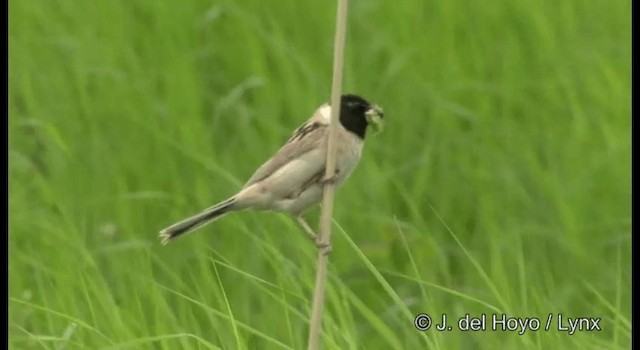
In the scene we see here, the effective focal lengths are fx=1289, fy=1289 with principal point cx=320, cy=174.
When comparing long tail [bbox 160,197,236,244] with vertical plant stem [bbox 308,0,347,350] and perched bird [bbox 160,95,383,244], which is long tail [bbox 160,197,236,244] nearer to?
perched bird [bbox 160,95,383,244]

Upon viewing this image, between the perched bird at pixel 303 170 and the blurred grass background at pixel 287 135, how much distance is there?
64 cm

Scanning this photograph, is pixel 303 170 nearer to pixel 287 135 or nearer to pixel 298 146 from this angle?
pixel 298 146

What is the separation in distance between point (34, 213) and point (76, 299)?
815 millimetres

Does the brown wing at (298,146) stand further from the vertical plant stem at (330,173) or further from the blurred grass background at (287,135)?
the blurred grass background at (287,135)

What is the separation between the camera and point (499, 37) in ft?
18.0

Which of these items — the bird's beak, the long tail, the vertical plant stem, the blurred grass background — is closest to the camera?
the vertical plant stem

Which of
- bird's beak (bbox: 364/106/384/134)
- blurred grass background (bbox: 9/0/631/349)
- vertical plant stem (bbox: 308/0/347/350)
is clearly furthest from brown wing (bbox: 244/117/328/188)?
blurred grass background (bbox: 9/0/631/349)

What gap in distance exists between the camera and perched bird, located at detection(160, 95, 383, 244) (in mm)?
3211

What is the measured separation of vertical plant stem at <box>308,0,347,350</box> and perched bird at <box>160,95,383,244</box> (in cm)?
27

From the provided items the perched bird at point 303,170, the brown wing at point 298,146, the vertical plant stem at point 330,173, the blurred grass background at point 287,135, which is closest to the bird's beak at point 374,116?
the perched bird at point 303,170

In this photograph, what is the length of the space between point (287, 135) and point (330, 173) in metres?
2.26

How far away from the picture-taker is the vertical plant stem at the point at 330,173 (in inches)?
105

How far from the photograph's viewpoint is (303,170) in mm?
3234

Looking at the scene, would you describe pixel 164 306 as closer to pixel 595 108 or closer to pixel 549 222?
pixel 549 222
